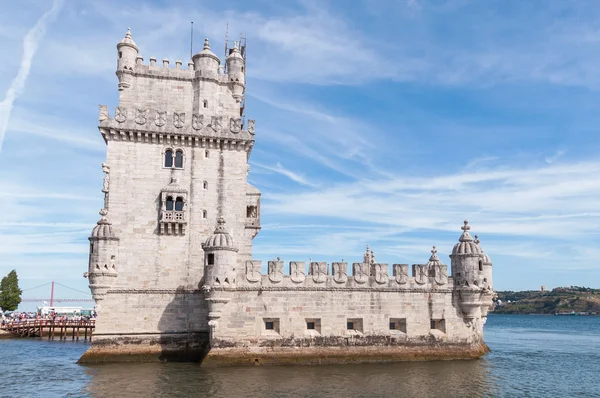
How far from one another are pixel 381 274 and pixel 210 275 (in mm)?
10727

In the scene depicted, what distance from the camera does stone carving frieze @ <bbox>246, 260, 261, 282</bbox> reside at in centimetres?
2973

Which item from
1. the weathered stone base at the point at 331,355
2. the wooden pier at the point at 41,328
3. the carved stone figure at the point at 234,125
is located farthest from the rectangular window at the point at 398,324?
the wooden pier at the point at 41,328

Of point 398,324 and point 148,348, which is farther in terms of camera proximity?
point 398,324

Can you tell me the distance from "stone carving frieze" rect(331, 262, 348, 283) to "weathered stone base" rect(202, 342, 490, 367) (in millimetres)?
4119

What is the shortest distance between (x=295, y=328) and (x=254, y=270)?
14.1 ft

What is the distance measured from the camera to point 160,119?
32.8 m

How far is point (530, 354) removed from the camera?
4053cm

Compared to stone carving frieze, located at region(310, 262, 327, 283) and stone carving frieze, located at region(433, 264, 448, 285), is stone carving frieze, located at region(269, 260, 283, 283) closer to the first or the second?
stone carving frieze, located at region(310, 262, 327, 283)

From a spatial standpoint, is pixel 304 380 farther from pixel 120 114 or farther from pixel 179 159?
pixel 120 114

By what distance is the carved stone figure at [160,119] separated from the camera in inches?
1287

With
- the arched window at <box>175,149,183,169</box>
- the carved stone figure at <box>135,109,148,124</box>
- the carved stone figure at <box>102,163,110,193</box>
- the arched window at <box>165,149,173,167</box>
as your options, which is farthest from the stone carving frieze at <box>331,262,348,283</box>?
the carved stone figure at <box>135,109,148,124</box>

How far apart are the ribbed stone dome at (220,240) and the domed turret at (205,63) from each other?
442 inches

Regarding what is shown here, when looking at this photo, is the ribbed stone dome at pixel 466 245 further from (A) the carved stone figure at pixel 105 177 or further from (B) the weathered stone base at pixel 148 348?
(A) the carved stone figure at pixel 105 177

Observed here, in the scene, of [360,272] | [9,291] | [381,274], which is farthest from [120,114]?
[9,291]
